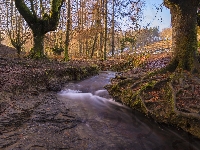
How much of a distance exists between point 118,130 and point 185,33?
4107 mm

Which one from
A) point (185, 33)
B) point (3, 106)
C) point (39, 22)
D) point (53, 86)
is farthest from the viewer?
point (39, 22)

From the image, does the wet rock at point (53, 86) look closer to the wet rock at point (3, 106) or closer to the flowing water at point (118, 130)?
the flowing water at point (118, 130)

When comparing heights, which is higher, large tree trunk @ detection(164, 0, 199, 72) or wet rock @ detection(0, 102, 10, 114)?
large tree trunk @ detection(164, 0, 199, 72)

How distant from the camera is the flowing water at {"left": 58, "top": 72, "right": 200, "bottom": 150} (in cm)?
438

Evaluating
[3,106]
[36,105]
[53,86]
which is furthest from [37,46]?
[3,106]

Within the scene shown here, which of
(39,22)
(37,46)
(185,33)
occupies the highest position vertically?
(39,22)

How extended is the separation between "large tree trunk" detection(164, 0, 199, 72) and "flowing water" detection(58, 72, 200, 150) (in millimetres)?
2550

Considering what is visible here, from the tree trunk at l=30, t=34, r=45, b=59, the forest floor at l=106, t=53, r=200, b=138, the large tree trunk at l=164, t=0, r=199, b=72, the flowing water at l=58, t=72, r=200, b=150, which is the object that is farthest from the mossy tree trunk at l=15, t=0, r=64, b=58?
the large tree trunk at l=164, t=0, r=199, b=72

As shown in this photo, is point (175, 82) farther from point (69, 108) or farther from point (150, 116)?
point (69, 108)

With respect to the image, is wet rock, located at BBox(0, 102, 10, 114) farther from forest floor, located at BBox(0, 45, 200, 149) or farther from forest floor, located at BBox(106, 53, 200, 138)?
forest floor, located at BBox(106, 53, 200, 138)

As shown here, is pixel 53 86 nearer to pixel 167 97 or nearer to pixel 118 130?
pixel 118 130

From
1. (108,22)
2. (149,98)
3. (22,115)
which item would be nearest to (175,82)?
(149,98)

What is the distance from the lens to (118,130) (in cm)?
501

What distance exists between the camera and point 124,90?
7.03 meters
